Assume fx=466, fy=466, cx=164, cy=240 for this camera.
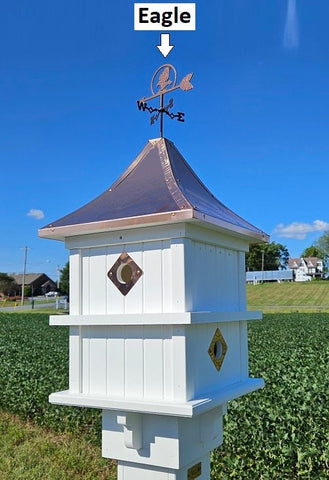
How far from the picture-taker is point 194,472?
87.4 inches

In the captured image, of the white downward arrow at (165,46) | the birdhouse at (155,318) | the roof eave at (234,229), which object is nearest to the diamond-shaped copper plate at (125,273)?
the birdhouse at (155,318)

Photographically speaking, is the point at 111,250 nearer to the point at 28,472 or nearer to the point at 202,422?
the point at 202,422

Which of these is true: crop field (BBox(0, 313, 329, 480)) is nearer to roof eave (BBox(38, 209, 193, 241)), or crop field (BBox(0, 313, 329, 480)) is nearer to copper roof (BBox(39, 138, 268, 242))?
copper roof (BBox(39, 138, 268, 242))

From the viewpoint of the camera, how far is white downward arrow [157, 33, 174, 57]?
2.69m

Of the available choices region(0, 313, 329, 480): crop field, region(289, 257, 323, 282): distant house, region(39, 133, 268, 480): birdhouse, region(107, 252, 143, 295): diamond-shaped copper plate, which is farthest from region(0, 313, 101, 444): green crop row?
region(289, 257, 323, 282): distant house

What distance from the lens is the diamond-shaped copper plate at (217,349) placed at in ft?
7.25

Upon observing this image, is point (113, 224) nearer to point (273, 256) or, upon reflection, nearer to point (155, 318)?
point (155, 318)

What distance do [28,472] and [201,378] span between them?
11.4 ft

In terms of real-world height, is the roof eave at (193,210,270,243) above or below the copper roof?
below

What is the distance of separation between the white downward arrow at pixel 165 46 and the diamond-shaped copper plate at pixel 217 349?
1602 mm

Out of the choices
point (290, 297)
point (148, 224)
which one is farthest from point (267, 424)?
point (290, 297)

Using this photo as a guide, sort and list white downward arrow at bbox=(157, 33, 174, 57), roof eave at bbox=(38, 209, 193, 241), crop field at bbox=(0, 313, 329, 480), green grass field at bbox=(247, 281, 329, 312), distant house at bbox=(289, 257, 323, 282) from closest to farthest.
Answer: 1. roof eave at bbox=(38, 209, 193, 241)
2. white downward arrow at bbox=(157, 33, 174, 57)
3. crop field at bbox=(0, 313, 329, 480)
4. green grass field at bbox=(247, 281, 329, 312)
5. distant house at bbox=(289, 257, 323, 282)

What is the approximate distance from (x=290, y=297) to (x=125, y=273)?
52645mm

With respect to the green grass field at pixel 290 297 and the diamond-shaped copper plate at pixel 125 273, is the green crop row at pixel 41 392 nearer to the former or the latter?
the diamond-shaped copper plate at pixel 125 273
